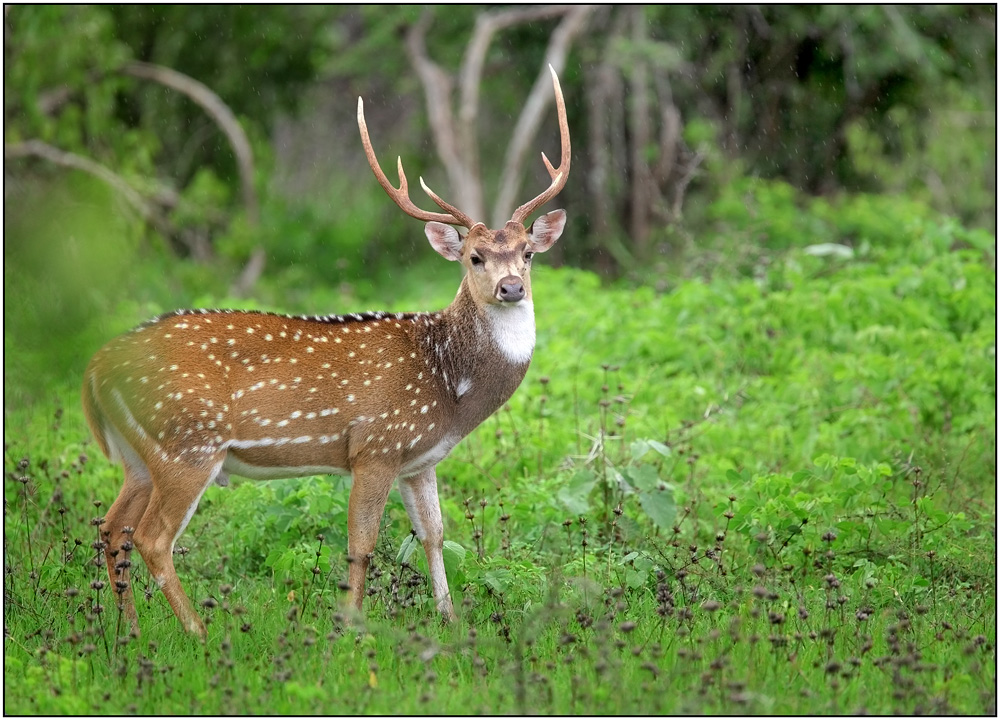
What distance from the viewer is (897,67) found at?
14516 millimetres

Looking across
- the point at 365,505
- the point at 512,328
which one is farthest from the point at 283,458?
the point at 512,328

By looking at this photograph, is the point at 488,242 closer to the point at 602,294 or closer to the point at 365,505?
the point at 365,505

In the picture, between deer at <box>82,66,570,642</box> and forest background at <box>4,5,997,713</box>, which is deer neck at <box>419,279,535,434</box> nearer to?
deer at <box>82,66,570,642</box>

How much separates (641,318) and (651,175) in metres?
5.27

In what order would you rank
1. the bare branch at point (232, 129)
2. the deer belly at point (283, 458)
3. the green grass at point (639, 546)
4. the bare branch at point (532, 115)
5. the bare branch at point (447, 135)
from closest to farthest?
the green grass at point (639, 546), the deer belly at point (283, 458), the bare branch at point (532, 115), the bare branch at point (232, 129), the bare branch at point (447, 135)

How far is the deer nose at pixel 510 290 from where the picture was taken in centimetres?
582

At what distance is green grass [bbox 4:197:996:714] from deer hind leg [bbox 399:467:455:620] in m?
0.07

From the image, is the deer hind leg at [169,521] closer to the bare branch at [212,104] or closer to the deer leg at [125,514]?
the deer leg at [125,514]

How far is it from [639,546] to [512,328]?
1.40 metres

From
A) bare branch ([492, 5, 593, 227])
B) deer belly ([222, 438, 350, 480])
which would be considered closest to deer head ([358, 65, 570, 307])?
deer belly ([222, 438, 350, 480])

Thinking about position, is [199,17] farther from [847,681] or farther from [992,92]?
[847,681]

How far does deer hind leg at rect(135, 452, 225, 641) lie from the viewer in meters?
5.52

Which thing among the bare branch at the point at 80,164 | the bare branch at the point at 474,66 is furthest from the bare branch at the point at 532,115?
the bare branch at the point at 80,164

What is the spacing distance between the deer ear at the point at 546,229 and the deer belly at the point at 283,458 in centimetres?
154
